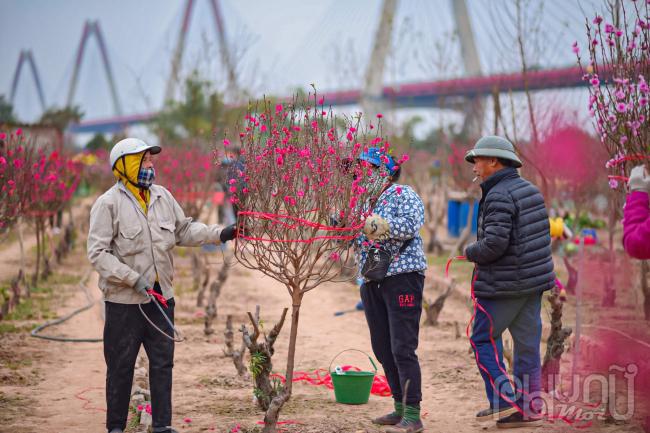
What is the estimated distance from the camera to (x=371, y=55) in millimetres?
20484

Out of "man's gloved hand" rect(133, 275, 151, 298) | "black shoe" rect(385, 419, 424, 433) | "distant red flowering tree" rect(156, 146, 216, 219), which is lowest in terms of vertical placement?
"black shoe" rect(385, 419, 424, 433)

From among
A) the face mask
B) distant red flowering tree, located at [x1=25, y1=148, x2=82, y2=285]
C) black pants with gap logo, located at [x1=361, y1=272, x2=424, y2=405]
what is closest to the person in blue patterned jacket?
black pants with gap logo, located at [x1=361, y1=272, x2=424, y2=405]

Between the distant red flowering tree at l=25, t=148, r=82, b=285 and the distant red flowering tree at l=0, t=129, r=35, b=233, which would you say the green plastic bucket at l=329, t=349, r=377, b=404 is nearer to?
the distant red flowering tree at l=0, t=129, r=35, b=233

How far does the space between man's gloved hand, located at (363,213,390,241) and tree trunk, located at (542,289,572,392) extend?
156 cm

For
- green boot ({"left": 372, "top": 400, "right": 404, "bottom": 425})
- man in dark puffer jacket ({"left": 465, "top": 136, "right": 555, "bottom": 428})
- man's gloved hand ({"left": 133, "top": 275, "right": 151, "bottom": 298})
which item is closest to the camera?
man's gloved hand ({"left": 133, "top": 275, "right": 151, "bottom": 298})

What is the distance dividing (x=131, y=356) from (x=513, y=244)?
2232 mm

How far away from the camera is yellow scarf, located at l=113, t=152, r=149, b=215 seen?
457cm

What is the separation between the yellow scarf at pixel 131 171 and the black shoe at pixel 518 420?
2.42 m

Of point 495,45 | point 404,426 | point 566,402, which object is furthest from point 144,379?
point 495,45

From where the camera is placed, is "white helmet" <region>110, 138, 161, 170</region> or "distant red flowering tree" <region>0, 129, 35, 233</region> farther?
"distant red flowering tree" <region>0, 129, 35, 233</region>

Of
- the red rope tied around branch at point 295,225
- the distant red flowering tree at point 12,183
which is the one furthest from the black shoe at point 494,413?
the distant red flowering tree at point 12,183

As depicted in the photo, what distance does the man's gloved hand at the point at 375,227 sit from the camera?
455 cm

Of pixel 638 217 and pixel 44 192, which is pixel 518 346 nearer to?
pixel 638 217

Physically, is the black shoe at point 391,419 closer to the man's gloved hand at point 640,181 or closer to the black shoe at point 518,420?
the black shoe at point 518,420
